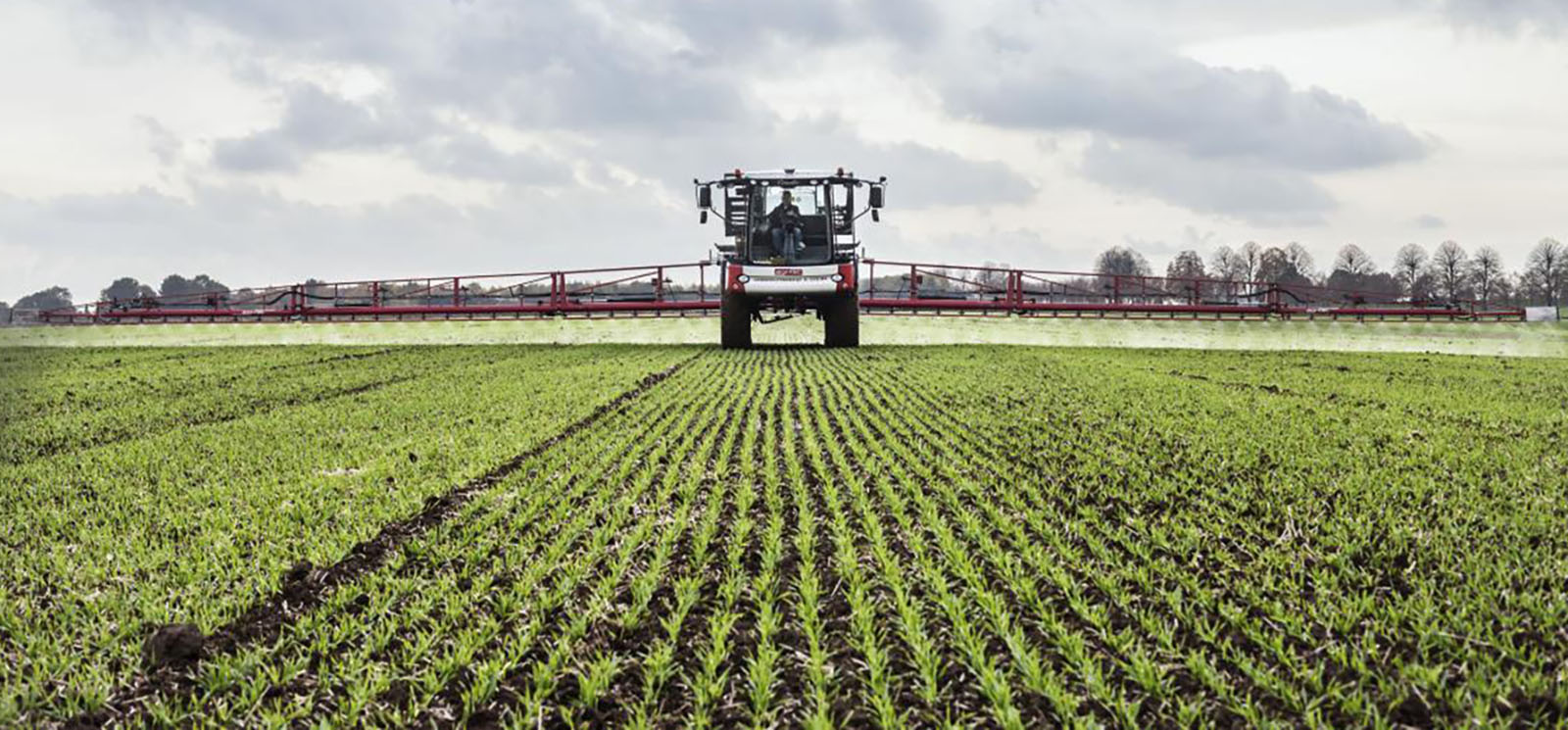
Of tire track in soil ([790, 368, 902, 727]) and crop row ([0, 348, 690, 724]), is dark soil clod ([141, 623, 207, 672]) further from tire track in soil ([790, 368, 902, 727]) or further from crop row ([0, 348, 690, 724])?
tire track in soil ([790, 368, 902, 727])

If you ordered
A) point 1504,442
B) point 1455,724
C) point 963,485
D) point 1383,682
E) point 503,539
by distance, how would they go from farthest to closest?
point 1504,442 < point 963,485 < point 503,539 < point 1383,682 < point 1455,724

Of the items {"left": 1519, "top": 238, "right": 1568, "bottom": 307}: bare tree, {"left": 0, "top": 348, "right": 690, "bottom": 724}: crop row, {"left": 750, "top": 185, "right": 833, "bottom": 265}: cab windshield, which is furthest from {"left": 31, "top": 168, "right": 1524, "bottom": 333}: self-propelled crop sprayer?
{"left": 1519, "top": 238, "right": 1568, "bottom": 307}: bare tree

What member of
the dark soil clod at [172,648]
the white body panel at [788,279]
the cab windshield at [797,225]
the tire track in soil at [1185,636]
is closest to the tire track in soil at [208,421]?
the dark soil clod at [172,648]

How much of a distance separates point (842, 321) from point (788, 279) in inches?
78.4

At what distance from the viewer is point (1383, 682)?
261 centimetres

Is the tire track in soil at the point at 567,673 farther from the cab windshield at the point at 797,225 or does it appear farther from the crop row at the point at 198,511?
the cab windshield at the point at 797,225

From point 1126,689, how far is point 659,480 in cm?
301

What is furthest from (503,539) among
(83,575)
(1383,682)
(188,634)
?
(1383,682)

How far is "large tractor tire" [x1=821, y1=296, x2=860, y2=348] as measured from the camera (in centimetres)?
1590

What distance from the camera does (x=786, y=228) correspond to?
1463 centimetres

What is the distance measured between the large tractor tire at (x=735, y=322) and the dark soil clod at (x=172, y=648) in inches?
500

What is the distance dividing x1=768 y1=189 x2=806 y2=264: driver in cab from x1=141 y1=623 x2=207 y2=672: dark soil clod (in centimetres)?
1195

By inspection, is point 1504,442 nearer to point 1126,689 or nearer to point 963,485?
point 963,485

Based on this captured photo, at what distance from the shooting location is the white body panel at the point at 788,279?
14.3 m
